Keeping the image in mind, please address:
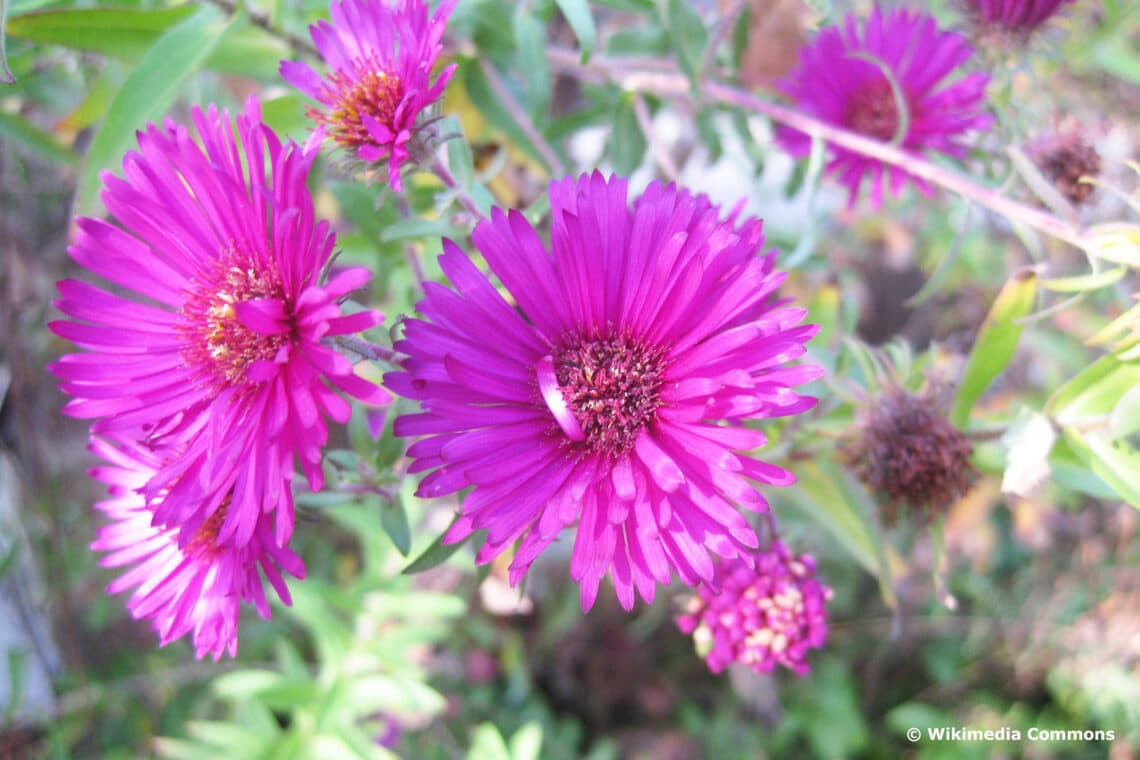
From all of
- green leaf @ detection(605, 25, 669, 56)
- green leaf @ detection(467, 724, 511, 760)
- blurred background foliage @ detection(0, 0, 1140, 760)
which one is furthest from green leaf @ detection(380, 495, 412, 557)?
green leaf @ detection(605, 25, 669, 56)

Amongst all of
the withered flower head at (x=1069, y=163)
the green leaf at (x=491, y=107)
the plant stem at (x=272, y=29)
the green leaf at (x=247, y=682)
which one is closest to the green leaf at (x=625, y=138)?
the green leaf at (x=491, y=107)

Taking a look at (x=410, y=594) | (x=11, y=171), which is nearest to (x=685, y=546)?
(x=410, y=594)

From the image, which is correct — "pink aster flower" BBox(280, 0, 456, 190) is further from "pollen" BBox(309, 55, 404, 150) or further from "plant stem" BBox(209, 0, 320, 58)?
"plant stem" BBox(209, 0, 320, 58)

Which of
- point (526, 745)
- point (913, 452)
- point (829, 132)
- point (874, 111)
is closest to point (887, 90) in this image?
point (874, 111)

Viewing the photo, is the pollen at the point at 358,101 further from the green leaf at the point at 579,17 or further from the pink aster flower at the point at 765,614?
the pink aster flower at the point at 765,614

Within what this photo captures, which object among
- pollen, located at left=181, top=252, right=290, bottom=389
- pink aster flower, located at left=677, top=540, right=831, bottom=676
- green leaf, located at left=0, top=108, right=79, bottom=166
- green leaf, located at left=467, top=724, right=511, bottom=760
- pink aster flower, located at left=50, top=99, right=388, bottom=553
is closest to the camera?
pink aster flower, located at left=50, top=99, right=388, bottom=553

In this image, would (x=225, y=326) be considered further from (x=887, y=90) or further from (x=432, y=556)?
(x=887, y=90)
